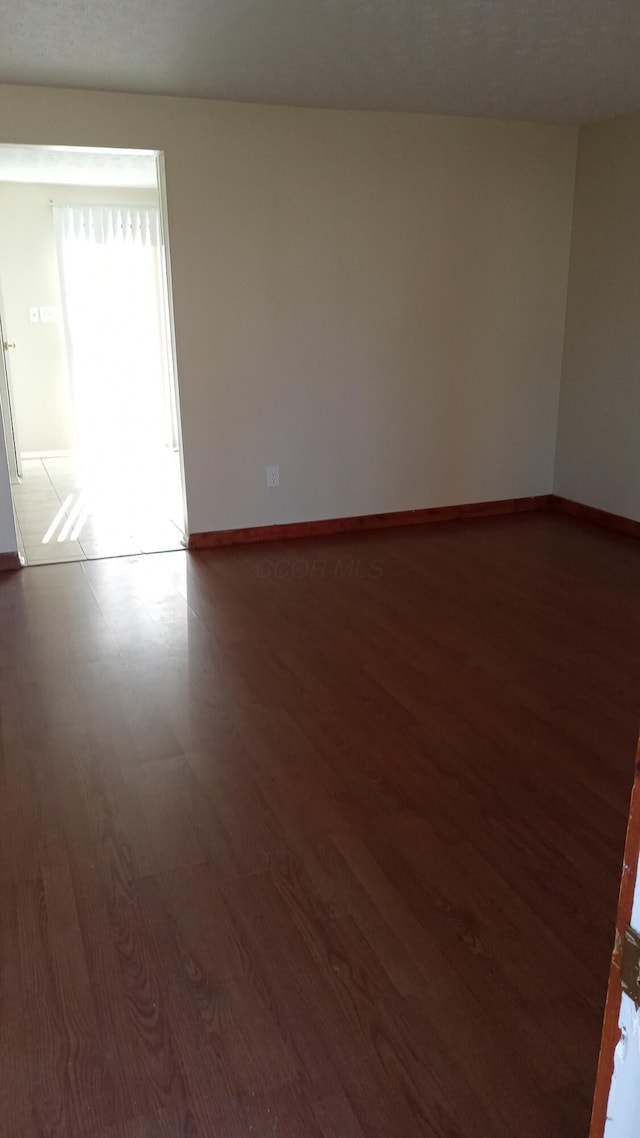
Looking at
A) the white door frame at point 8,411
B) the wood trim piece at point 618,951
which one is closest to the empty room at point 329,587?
the wood trim piece at point 618,951

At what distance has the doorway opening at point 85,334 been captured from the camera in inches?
261

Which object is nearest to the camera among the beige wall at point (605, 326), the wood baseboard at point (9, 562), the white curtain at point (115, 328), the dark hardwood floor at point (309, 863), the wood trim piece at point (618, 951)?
the wood trim piece at point (618, 951)

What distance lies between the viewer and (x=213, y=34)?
3025 mm

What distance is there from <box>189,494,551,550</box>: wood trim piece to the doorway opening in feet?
5.09

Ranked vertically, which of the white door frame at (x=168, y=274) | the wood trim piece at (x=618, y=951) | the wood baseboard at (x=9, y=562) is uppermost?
the white door frame at (x=168, y=274)

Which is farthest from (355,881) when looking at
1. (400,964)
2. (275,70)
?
(275,70)

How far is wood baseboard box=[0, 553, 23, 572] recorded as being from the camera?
4.21 metres

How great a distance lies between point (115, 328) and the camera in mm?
7199

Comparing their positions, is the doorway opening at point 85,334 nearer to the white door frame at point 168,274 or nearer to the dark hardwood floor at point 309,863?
the white door frame at point 168,274

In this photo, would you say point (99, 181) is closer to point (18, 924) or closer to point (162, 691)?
point (162, 691)

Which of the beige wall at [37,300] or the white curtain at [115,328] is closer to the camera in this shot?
the beige wall at [37,300]

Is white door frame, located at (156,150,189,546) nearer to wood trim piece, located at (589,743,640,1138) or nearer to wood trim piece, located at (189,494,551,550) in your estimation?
wood trim piece, located at (189,494,551,550)

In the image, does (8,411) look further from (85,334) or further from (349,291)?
(349,291)

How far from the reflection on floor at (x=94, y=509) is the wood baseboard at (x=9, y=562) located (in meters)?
0.10
